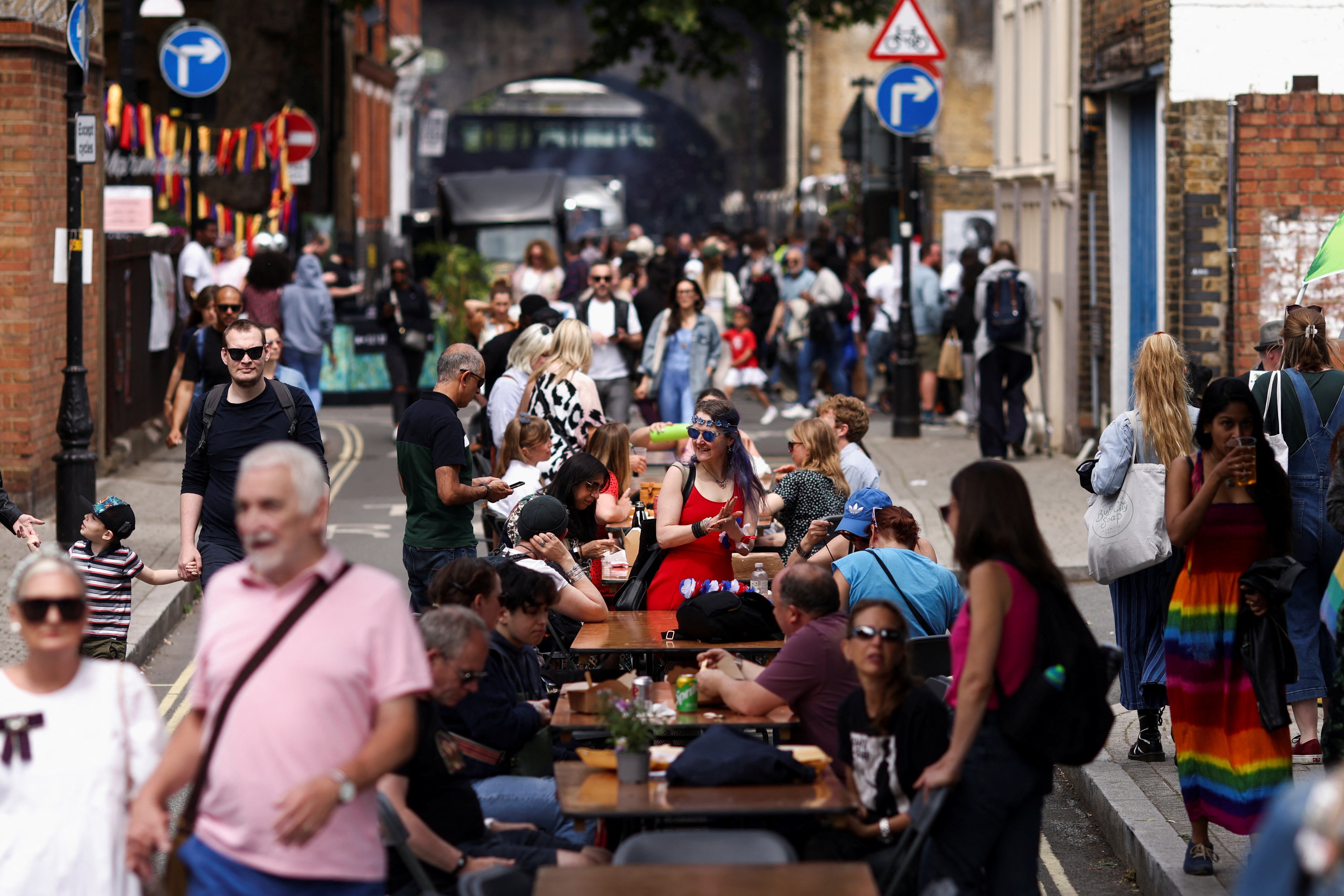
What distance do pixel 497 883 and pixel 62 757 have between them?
1.21 meters

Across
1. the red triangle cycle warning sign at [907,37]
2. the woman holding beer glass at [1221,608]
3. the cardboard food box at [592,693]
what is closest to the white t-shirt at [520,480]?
the cardboard food box at [592,693]

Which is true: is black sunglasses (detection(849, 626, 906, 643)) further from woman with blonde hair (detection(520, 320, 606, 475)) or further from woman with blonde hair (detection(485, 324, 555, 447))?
woman with blonde hair (detection(485, 324, 555, 447))

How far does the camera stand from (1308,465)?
24.8 feet

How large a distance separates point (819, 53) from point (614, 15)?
1269 centimetres

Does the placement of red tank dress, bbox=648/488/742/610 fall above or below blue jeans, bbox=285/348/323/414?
below

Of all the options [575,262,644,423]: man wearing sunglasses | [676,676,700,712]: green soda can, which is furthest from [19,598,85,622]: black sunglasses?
[575,262,644,423]: man wearing sunglasses

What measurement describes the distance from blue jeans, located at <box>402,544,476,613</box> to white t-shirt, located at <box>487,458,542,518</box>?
85 centimetres

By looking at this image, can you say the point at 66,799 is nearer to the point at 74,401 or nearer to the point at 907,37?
the point at 74,401

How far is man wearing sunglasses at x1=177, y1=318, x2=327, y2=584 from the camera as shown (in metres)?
7.94

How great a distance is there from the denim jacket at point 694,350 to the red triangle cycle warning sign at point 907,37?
3.98 m

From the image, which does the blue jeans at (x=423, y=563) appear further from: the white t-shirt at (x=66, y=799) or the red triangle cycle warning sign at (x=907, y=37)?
the red triangle cycle warning sign at (x=907, y=37)

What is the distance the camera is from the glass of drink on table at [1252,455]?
20.2 feet

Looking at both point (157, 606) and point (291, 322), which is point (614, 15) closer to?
point (291, 322)

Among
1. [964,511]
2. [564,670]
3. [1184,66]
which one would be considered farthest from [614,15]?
[964,511]
